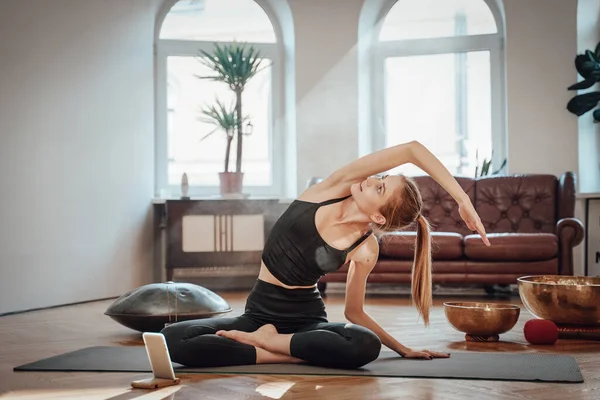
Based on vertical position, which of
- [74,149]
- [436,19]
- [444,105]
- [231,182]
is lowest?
[231,182]

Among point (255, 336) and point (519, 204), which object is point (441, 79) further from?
point (255, 336)

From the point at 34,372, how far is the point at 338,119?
3.99 metres

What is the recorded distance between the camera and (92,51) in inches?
207

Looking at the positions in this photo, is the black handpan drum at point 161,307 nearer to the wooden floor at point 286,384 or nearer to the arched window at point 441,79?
the wooden floor at point 286,384

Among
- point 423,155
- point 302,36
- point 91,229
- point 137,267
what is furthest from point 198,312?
point 302,36

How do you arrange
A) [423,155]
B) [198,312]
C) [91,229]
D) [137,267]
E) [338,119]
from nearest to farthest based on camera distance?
[423,155], [198,312], [91,229], [137,267], [338,119]

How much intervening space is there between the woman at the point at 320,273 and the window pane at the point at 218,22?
13.8 ft

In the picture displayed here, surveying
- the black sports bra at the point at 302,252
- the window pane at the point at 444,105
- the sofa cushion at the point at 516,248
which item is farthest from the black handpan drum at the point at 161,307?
the window pane at the point at 444,105

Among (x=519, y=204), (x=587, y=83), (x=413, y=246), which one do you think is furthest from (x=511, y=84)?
(x=413, y=246)

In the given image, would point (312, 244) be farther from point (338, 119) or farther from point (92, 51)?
point (338, 119)

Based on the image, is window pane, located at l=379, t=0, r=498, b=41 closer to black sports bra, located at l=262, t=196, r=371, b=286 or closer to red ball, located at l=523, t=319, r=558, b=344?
red ball, located at l=523, t=319, r=558, b=344

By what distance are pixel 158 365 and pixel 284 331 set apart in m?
0.48

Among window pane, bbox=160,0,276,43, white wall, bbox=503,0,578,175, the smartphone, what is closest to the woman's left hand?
the smartphone

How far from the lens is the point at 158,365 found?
2246 millimetres
